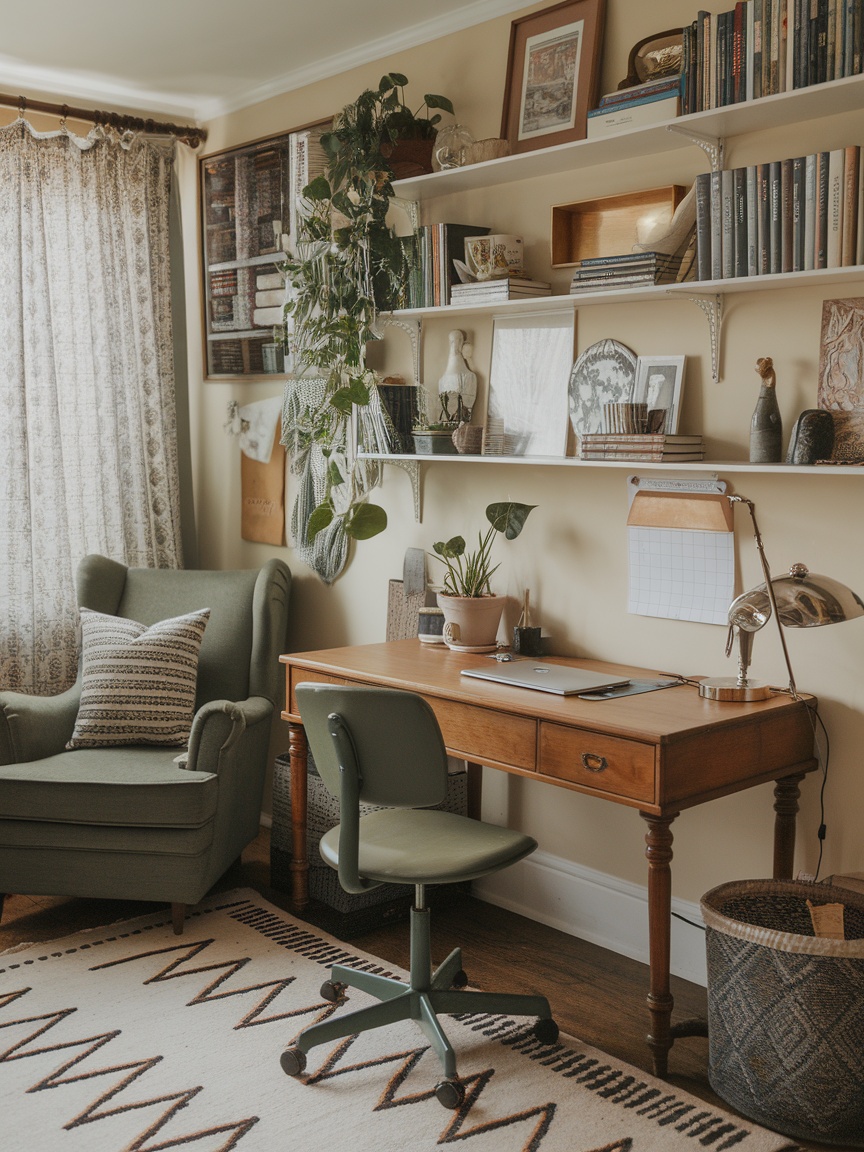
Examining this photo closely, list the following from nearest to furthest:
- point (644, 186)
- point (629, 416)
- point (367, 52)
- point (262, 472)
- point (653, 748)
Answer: point (653, 748) < point (629, 416) < point (644, 186) < point (367, 52) < point (262, 472)

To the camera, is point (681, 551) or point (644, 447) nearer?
point (644, 447)

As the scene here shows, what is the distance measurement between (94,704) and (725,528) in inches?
74.2

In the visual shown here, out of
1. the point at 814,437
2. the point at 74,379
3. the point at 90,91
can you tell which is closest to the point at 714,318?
the point at 814,437

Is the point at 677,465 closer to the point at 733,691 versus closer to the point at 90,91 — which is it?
the point at 733,691

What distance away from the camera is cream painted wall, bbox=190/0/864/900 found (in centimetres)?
255

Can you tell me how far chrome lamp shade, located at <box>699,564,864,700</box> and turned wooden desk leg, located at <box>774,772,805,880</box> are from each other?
0.22 m

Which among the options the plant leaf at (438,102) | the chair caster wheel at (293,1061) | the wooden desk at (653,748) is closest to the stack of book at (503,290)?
the plant leaf at (438,102)

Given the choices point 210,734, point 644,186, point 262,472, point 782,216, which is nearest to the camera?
point 782,216

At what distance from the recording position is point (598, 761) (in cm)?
240

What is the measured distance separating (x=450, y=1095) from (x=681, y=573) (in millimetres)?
1322

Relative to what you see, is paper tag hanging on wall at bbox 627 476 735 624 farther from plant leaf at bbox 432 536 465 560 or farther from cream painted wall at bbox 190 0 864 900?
plant leaf at bbox 432 536 465 560

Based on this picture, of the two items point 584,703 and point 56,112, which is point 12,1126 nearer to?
point 584,703

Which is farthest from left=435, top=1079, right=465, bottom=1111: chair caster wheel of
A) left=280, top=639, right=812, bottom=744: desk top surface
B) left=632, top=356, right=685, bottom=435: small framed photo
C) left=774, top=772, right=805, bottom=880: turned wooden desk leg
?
left=632, top=356, right=685, bottom=435: small framed photo

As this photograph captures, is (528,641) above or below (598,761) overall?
above
